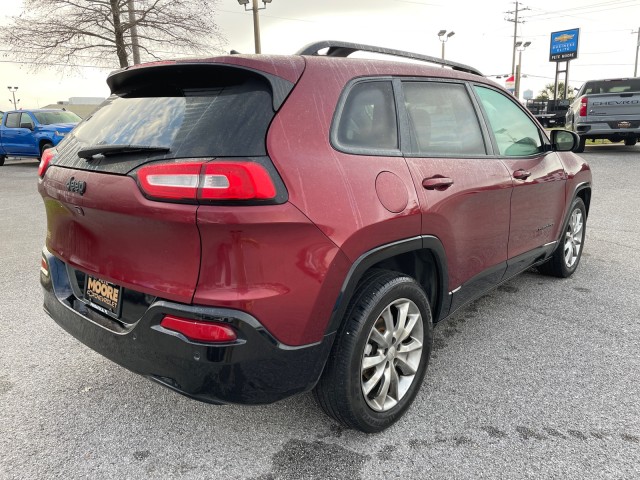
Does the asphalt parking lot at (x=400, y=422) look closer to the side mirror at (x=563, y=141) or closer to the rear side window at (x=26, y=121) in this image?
the side mirror at (x=563, y=141)

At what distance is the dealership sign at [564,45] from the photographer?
39.0m

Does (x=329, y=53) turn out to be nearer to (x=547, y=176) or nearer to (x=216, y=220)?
(x=216, y=220)

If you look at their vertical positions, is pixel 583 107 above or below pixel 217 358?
above

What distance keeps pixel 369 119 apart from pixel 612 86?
15.4m

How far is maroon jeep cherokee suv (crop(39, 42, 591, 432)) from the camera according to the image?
186 centimetres

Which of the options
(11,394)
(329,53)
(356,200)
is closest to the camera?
(356,200)

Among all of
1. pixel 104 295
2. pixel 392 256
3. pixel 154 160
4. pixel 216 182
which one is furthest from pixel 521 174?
pixel 104 295

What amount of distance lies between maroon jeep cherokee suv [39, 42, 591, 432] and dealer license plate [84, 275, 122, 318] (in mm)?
13

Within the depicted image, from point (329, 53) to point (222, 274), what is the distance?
1335 mm

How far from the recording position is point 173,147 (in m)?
1.95

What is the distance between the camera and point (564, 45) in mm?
40469

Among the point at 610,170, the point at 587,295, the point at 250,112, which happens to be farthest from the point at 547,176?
the point at 610,170

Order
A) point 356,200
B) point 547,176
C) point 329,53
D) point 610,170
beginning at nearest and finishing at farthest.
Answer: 1. point 356,200
2. point 329,53
3. point 547,176
4. point 610,170

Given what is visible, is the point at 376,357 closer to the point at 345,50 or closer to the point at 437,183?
the point at 437,183
